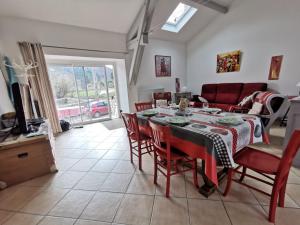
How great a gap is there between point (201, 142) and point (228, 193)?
75 centimetres

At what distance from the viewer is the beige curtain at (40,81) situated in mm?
3193

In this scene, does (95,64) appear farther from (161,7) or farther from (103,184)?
(103,184)

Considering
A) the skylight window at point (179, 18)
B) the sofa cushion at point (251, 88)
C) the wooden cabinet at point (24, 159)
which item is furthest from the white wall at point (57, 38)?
the sofa cushion at point (251, 88)

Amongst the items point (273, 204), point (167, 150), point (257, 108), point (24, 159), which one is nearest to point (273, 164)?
point (273, 204)

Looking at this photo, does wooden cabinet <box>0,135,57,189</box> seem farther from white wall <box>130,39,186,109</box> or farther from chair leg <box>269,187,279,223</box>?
white wall <box>130,39,186,109</box>

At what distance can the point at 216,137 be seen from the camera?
128 centimetres

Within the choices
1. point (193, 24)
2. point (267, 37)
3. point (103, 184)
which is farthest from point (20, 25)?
point (267, 37)

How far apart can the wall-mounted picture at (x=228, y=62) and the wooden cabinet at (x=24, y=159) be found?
494 cm

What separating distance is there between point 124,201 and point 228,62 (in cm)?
475

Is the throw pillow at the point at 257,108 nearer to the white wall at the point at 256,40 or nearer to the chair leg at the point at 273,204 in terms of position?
the white wall at the point at 256,40

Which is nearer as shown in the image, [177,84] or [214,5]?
[214,5]

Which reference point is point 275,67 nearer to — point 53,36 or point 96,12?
point 96,12

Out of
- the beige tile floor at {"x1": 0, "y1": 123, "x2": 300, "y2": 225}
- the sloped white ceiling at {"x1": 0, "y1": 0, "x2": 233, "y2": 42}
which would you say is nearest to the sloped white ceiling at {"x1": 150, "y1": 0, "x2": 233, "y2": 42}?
the sloped white ceiling at {"x1": 0, "y1": 0, "x2": 233, "y2": 42}

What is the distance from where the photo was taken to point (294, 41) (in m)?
3.37
